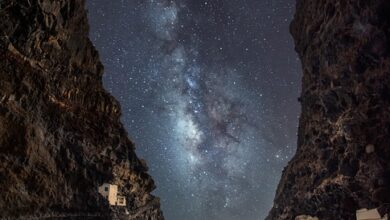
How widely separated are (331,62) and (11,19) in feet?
95.6

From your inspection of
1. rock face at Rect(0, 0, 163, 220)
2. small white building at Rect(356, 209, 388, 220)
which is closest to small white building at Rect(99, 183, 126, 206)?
rock face at Rect(0, 0, 163, 220)

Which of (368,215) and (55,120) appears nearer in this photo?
(55,120)

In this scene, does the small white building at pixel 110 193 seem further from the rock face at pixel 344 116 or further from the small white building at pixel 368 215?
the small white building at pixel 368 215

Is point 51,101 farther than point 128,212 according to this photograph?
No

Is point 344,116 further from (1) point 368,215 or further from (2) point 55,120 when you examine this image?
(2) point 55,120

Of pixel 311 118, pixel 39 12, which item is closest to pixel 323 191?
pixel 311 118

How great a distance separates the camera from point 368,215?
31.0 meters

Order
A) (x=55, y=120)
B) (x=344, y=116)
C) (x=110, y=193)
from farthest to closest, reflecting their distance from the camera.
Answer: (x=344, y=116), (x=110, y=193), (x=55, y=120)

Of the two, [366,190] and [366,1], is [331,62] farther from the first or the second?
[366,190]

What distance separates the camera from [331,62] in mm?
38938

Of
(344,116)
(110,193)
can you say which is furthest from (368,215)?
(110,193)

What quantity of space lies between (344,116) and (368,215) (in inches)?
371

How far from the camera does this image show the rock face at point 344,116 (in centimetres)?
3303

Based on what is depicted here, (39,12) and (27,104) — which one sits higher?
(39,12)
